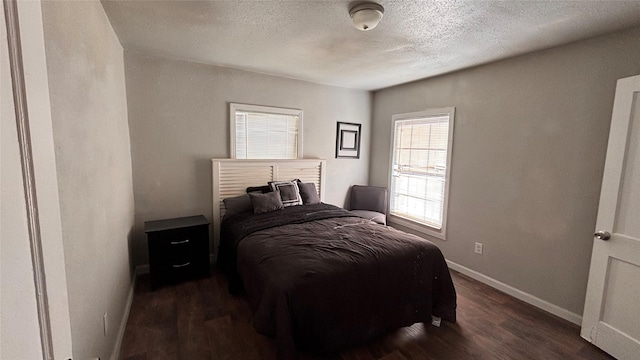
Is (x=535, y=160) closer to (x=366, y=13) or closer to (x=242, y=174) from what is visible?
(x=366, y=13)

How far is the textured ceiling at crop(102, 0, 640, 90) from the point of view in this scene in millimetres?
1817

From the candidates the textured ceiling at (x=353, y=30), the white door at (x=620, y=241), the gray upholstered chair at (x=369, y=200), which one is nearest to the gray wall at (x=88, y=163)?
the textured ceiling at (x=353, y=30)

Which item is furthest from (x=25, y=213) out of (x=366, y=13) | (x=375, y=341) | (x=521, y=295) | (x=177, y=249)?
(x=521, y=295)

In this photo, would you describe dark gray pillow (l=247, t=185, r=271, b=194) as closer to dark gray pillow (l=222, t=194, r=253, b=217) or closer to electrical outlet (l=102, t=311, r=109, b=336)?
dark gray pillow (l=222, t=194, r=253, b=217)

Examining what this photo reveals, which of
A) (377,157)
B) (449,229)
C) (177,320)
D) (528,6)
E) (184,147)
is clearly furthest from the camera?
(377,157)

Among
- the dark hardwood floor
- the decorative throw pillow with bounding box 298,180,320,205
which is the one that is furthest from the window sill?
the decorative throw pillow with bounding box 298,180,320,205

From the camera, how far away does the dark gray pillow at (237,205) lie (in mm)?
3242

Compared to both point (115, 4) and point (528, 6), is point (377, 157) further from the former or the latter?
point (115, 4)

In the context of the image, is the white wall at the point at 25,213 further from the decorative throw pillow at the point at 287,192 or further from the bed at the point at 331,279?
the decorative throw pillow at the point at 287,192

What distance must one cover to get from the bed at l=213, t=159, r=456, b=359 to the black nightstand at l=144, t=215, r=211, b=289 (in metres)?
0.28

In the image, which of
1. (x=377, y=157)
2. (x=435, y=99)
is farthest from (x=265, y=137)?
(x=435, y=99)

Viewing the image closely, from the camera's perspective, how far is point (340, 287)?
183 cm

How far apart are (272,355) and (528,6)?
2.89 metres

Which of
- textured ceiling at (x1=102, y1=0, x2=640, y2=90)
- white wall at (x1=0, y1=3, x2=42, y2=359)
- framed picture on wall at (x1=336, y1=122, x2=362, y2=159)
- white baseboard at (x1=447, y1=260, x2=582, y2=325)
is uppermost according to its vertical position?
textured ceiling at (x1=102, y1=0, x2=640, y2=90)
